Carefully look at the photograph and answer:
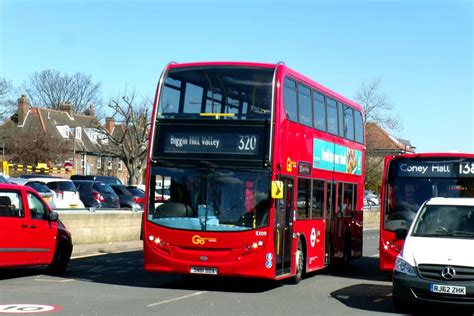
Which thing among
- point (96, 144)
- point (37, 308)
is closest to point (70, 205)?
point (37, 308)

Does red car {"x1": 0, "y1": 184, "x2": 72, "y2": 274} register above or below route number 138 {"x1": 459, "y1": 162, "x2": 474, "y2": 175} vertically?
below

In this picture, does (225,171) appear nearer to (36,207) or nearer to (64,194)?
(36,207)

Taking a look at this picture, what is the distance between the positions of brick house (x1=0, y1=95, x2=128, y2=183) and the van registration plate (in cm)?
7029

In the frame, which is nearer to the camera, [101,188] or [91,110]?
[101,188]

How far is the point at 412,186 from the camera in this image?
16.5m

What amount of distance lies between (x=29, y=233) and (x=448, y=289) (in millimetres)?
8235

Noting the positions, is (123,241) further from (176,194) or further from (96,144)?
(96,144)

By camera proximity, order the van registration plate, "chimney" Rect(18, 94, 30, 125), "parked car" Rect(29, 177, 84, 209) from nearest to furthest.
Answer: the van registration plate
"parked car" Rect(29, 177, 84, 209)
"chimney" Rect(18, 94, 30, 125)

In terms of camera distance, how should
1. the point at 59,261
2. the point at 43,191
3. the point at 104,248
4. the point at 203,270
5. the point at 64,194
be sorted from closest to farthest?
1. the point at 203,270
2. the point at 59,261
3. the point at 104,248
4. the point at 43,191
5. the point at 64,194

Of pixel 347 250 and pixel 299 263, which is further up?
pixel 347 250

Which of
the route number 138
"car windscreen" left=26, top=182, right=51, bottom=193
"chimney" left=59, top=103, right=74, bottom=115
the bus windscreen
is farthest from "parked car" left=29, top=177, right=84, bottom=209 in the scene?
"chimney" left=59, top=103, right=74, bottom=115

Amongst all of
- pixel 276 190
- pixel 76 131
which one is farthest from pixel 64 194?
pixel 76 131

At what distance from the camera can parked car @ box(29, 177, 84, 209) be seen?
29.4 metres

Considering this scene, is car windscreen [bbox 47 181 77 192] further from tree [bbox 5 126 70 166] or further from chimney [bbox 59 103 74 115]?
chimney [bbox 59 103 74 115]
